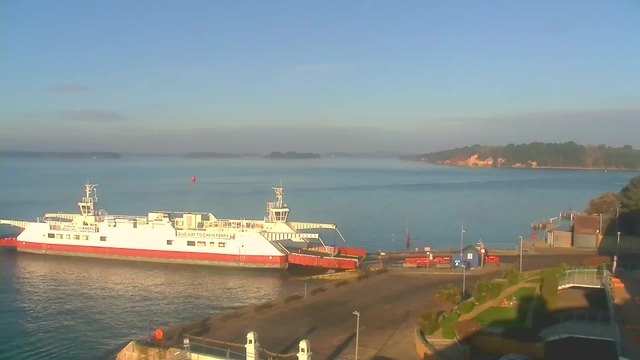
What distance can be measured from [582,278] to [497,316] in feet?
11.5

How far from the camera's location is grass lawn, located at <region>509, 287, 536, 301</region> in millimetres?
17359

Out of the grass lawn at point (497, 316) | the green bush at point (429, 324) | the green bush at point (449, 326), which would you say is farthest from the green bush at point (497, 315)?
the green bush at point (429, 324)

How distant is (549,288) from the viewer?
16688mm

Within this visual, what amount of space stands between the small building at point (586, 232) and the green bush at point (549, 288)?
14024 millimetres

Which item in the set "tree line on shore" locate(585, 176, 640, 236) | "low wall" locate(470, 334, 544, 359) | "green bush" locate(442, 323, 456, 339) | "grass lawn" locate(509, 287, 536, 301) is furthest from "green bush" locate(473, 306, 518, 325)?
"tree line on shore" locate(585, 176, 640, 236)

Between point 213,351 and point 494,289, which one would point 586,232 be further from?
point 213,351

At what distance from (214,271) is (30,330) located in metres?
11.2

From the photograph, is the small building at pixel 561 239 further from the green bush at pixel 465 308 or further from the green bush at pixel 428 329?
the green bush at pixel 428 329

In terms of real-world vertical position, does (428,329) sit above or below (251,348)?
below

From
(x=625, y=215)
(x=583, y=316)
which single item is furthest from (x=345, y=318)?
(x=625, y=215)

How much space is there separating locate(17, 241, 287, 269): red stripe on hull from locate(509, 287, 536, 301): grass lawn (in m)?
14.4

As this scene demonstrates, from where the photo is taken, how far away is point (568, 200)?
71500 millimetres

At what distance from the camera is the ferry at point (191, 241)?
2984cm

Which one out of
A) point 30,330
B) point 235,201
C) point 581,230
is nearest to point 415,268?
point 581,230
